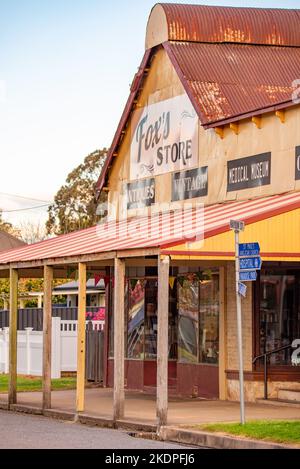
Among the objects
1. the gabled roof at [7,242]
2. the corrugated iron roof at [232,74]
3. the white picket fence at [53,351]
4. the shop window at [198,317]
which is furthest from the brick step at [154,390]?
the gabled roof at [7,242]

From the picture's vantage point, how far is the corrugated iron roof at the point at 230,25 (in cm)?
2803

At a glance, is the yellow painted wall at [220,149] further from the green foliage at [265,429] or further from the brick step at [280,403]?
the green foliage at [265,429]

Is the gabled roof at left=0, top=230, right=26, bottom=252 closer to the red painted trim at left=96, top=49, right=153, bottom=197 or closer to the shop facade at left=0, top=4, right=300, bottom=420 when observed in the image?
the shop facade at left=0, top=4, right=300, bottom=420

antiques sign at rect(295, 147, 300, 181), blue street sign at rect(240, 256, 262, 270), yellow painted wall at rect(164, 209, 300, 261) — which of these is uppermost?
antiques sign at rect(295, 147, 300, 181)

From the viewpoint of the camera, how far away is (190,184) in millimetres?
26609

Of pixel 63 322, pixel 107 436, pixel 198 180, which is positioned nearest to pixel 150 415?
pixel 107 436

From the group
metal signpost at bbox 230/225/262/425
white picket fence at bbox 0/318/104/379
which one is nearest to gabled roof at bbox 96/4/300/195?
metal signpost at bbox 230/225/262/425

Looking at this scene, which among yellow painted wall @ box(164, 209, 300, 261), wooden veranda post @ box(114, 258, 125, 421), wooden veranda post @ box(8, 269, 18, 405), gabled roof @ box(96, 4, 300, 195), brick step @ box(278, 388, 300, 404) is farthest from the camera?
gabled roof @ box(96, 4, 300, 195)

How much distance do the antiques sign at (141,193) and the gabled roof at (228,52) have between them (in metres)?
2.12

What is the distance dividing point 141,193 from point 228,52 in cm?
393

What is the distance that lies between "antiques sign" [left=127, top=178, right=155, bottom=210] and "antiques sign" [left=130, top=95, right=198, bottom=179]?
19 cm

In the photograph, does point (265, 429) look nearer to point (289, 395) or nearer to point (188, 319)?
point (289, 395)

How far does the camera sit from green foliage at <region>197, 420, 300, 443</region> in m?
16.5

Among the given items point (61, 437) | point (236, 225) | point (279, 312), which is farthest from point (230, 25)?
point (61, 437)
